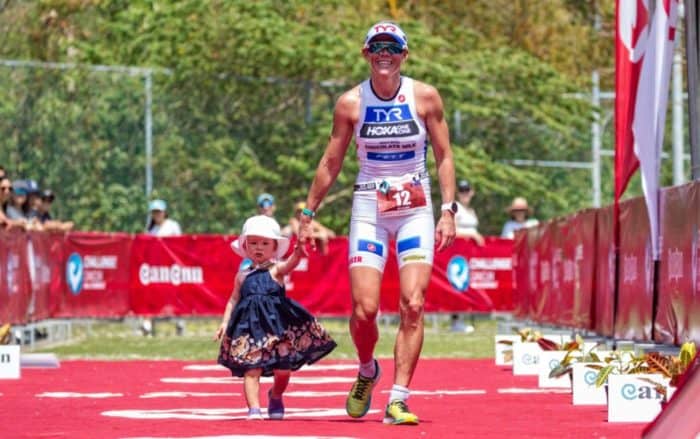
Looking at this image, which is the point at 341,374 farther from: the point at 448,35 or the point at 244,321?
the point at 448,35

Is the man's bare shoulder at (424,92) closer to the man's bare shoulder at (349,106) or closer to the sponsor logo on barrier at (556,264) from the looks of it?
the man's bare shoulder at (349,106)

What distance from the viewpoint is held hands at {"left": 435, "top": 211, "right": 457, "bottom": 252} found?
495 inches

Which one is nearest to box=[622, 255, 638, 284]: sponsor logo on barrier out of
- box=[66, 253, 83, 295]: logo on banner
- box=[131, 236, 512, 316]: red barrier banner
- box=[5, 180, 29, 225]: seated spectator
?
box=[5, 180, 29, 225]: seated spectator

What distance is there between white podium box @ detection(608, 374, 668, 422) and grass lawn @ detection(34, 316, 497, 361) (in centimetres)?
1134

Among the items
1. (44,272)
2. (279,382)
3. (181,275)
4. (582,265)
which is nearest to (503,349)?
(582,265)

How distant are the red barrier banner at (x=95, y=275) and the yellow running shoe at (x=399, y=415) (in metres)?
18.3

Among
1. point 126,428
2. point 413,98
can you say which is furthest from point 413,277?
point 126,428

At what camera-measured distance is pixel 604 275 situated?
20.4 meters

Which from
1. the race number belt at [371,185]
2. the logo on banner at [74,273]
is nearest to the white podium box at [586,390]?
the race number belt at [371,185]

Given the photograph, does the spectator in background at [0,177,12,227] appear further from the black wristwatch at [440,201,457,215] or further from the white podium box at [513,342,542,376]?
the black wristwatch at [440,201,457,215]

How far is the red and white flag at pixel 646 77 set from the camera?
16531 mm

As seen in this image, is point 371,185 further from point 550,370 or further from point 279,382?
point 550,370

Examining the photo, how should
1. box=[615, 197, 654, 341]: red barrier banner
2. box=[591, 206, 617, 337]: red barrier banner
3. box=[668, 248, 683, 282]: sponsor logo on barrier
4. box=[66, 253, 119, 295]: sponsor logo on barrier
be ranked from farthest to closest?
1. box=[66, 253, 119, 295]: sponsor logo on barrier
2. box=[591, 206, 617, 337]: red barrier banner
3. box=[615, 197, 654, 341]: red barrier banner
4. box=[668, 248, 683, 282]: sponsor logo on barrier

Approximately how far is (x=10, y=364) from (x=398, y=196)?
692 cm
